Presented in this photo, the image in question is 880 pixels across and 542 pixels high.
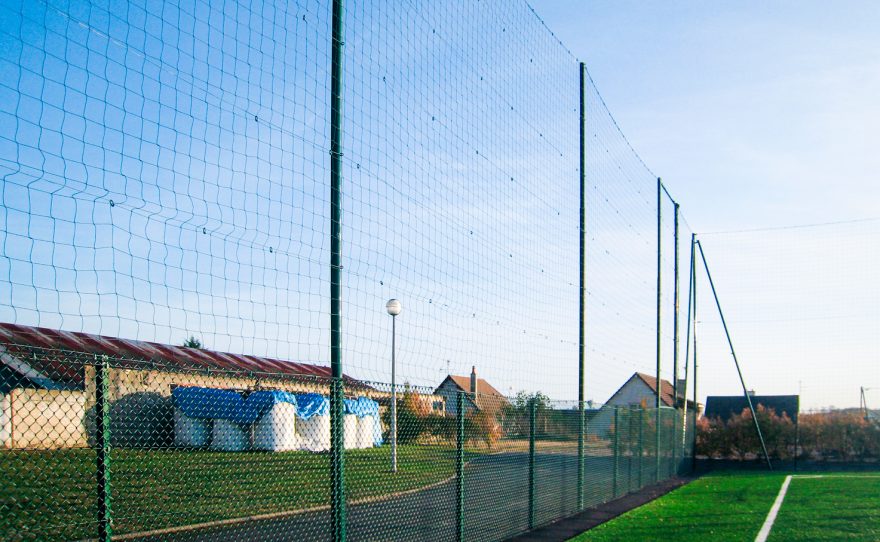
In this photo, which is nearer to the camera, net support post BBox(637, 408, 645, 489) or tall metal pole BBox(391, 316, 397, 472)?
tall metal pole BBox(391, 316, 397, 472)

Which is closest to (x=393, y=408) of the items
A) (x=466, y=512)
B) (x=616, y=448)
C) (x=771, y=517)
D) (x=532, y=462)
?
(x=466, y=512)

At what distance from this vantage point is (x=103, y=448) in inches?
160

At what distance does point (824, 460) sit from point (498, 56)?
21.4 m

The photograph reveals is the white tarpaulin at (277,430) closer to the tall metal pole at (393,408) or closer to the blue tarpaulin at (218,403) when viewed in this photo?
the blue tarpaulin at (218,403)

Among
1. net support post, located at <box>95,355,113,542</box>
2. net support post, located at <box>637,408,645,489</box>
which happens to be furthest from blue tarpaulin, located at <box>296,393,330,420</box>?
net support post, located at <box>637,408,645,489</box>

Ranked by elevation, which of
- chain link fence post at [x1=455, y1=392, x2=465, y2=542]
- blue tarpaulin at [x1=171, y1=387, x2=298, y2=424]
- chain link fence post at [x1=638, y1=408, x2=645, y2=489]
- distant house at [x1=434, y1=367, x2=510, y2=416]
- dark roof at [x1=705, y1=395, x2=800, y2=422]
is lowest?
dark roof at [x1=705, y1=395, x2=800, y2=422]

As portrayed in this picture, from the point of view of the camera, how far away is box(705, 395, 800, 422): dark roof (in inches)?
1378

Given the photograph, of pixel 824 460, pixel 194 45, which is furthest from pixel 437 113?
pixel 824 460

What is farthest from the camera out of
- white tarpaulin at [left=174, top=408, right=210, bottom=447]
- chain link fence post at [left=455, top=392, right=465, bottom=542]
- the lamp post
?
chain link fence post at [left=455, top=392, right=465, bottom=542]

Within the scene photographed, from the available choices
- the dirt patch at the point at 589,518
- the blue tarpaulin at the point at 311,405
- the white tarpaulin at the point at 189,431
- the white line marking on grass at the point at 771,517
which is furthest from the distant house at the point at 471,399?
the white line marking on grass at the point at 771,517

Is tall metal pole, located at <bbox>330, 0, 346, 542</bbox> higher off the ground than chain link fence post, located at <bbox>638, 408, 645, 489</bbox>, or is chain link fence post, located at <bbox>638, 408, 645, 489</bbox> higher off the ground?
tall metal pole, located at <bbox>330, 0, 346, 542</bbox>

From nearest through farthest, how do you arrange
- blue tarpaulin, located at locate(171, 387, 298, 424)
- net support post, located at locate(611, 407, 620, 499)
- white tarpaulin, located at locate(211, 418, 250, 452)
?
white tarpaulin, located at locate(211, 418, 250, 452)
blue tarpaulin, located at locate(171, 387, 298, 424)
net support post, located at locate(611, 407, 620, 499)

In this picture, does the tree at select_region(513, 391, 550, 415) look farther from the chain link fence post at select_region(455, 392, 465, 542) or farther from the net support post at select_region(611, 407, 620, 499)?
the net support post at select_region(611, 407, 620, 499)

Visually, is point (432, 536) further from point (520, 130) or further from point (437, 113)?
point (520, 130)
